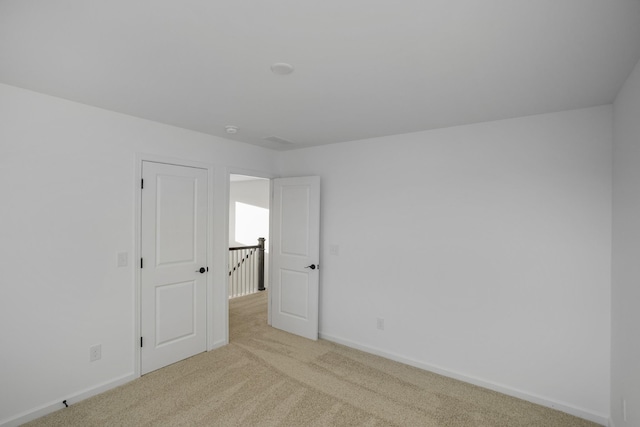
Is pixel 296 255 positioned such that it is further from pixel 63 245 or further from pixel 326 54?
pixel 326 54

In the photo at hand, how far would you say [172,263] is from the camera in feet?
10.5

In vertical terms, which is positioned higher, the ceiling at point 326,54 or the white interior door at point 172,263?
the ceiling at point 326,54

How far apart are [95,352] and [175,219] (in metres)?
1.34

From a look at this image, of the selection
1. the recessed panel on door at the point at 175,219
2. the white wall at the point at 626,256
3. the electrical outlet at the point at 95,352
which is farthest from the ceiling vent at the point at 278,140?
the white wall at the point at 626,256

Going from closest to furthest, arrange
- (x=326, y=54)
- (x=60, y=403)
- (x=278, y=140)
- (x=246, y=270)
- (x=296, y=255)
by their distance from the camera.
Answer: (x=326, y=54) < (x=60, y=403) < (x=278, y=140) < (x=296, y=255) < (x=246, y=270)

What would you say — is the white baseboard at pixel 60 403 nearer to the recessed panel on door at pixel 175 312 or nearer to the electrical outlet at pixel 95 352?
the electrical outlet at pixel 95 352

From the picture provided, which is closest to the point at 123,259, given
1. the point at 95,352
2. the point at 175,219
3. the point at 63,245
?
the point at 63,245

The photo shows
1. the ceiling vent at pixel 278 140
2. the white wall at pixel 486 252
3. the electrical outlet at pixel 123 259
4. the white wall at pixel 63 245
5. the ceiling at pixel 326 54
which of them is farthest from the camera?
the ceiling vent at pixel 278 140

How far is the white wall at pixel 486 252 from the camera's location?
2.45 m

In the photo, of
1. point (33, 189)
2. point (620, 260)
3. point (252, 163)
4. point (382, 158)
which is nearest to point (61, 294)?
point (33, 189)

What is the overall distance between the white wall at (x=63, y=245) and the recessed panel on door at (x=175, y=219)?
0.87 feet

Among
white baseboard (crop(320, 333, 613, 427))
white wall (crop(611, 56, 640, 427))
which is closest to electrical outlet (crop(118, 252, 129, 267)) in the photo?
white baseboard (crop(320, 333, 613, 427))

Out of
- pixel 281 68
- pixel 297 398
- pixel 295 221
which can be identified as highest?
pixel 281 68

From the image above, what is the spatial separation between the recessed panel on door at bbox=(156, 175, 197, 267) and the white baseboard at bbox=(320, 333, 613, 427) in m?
2.14
